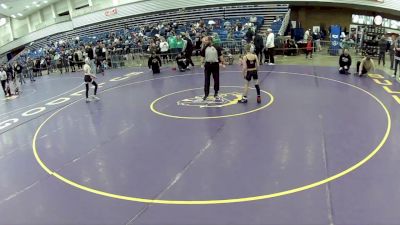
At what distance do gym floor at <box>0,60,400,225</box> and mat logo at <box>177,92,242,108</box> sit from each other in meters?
0.07

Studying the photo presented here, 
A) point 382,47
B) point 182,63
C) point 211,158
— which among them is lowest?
point 211,158

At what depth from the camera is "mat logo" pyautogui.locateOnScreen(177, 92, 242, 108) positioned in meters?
12.4

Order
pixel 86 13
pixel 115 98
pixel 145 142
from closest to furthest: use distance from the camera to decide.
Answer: pixel 145 142
pixel 115 98
pixel 86 13

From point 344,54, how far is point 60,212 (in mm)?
13188

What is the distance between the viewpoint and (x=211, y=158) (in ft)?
27.0

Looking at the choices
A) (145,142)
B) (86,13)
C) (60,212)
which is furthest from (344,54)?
(86,13)

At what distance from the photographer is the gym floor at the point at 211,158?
625 centimetres

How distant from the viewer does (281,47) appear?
22.3m

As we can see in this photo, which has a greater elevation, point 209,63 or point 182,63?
point 209,63

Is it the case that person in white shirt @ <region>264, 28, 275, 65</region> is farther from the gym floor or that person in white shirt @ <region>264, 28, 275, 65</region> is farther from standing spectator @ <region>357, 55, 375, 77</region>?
the gym floor

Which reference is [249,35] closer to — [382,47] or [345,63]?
[382,47]

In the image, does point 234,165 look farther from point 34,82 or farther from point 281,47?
point 34,82

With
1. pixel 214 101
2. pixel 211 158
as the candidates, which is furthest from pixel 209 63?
pixel 211 158

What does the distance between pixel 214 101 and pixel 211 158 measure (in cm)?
480
